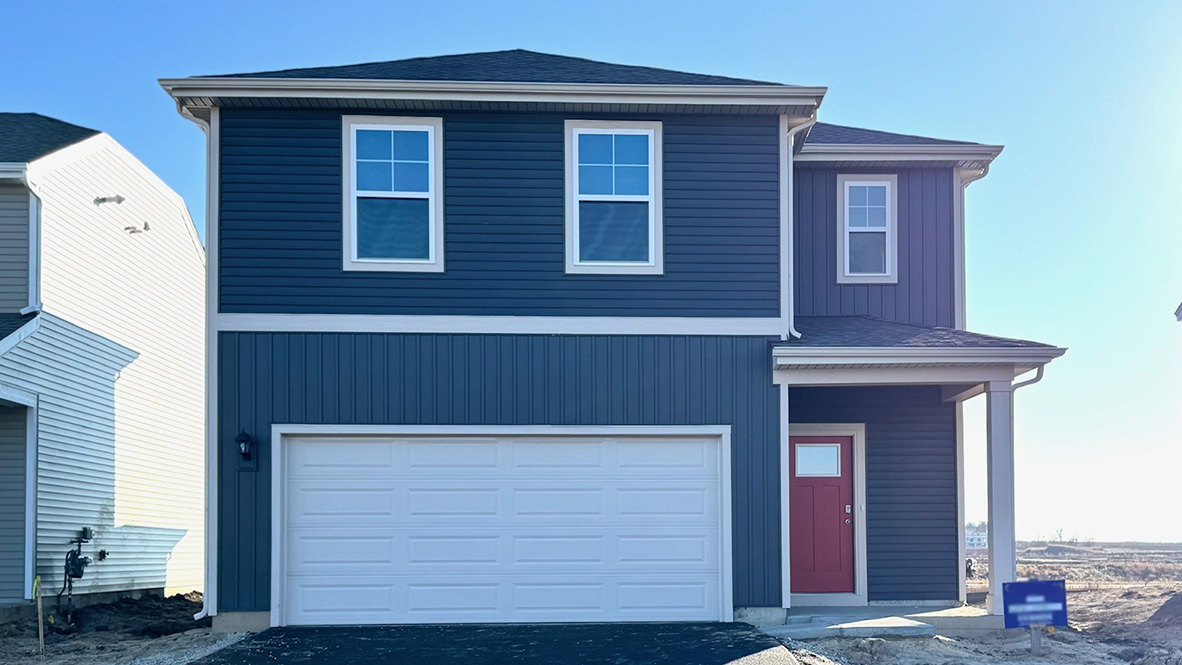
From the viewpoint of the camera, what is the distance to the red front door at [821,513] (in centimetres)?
1191

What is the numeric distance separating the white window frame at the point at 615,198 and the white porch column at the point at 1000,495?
3.46m

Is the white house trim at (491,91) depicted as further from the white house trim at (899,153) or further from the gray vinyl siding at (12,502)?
the gray vinyl siding at (12,502)

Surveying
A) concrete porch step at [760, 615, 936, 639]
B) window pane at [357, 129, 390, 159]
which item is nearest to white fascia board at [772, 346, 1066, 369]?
concrete porch step at [760, 615, 936, 639]

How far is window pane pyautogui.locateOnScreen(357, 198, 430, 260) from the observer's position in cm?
1038

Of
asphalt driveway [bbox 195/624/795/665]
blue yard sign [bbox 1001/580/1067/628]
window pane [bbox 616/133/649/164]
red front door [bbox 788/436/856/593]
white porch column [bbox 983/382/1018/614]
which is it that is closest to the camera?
asphalt driveway [bbox 195/624/795/665]

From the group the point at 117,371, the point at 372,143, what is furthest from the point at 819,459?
the point at 117,371

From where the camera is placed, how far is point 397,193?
10.4 metres

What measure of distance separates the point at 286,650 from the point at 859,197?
7510 mm

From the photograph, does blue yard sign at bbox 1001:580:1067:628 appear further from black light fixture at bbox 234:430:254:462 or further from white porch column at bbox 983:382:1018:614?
black light fixture at bbox 234:430:254:462

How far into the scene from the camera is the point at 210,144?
1034cm

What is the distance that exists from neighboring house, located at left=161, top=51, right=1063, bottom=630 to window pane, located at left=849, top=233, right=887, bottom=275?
1602 mm

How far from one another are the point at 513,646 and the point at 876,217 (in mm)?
6219

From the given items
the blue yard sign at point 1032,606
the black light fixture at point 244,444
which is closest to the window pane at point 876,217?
the blue yard sign at point 1032,606

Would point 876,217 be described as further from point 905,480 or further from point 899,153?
point 905,480
